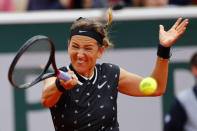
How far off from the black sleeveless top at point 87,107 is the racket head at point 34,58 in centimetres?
18

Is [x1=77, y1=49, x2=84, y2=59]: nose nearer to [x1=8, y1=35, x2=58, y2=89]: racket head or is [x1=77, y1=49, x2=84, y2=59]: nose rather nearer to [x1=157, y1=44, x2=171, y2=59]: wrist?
[x1=8, y1=35, x2=58, y2=89]: racket head

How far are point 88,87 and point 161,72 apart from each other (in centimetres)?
50

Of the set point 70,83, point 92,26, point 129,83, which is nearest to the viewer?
point 70,83

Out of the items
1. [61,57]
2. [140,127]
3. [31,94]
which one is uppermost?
[61,57]

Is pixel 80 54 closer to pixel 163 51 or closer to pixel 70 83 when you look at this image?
pixel 70 83

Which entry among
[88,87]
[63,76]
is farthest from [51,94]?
[88,87]

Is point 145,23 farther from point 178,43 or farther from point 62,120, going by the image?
point 62,120

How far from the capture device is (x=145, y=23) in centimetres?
553

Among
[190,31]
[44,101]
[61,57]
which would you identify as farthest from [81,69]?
[190,31]

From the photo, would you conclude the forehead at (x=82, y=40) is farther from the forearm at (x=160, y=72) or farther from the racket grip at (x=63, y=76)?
the forearm at (x=160, y=72)

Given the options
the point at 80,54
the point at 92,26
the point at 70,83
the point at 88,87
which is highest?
the point at 92,26

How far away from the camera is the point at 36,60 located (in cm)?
362

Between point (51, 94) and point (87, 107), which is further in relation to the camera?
point (87, 107)

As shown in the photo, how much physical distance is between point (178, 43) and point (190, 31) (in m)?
0.18
